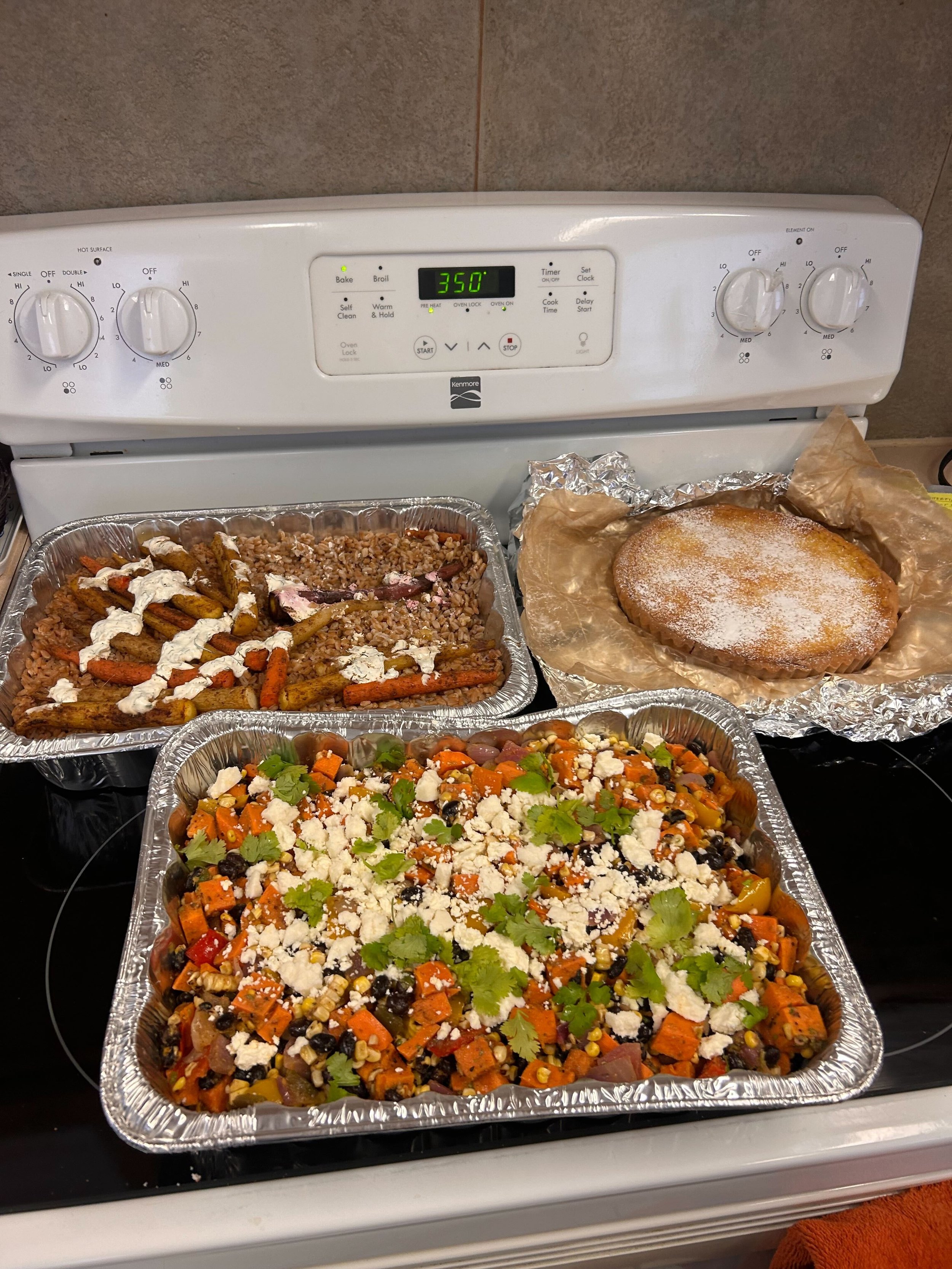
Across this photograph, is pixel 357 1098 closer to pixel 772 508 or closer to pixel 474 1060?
pixel 474 1060

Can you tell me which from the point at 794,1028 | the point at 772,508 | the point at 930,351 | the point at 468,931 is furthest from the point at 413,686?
the point at 930,351

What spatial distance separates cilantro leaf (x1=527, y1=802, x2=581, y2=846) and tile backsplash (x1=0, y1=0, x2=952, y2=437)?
33.7 inches

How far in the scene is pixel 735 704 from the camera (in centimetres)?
110

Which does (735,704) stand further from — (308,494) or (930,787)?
(308,494)

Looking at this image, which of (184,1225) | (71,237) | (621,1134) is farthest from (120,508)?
(621,1134)

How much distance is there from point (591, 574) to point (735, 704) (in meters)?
0.32

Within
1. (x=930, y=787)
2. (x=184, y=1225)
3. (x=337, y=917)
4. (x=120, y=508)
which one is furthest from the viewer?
(x=120, y=508)

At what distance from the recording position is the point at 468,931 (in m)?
0.83

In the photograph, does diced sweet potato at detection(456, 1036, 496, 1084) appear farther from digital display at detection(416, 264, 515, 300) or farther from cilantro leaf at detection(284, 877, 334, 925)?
digital display at detection(416, 264, 515, 300)

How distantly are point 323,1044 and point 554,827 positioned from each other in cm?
30

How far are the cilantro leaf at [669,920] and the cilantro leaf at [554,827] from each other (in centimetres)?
11

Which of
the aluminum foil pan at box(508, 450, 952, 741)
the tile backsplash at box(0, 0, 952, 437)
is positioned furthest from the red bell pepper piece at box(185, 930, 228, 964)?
the tile backsplash at box(0, 0, 952, 437)

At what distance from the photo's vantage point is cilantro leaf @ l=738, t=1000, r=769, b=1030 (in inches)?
30.6

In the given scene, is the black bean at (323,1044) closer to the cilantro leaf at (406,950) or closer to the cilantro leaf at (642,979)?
the cilantro leaf at (406,950)
